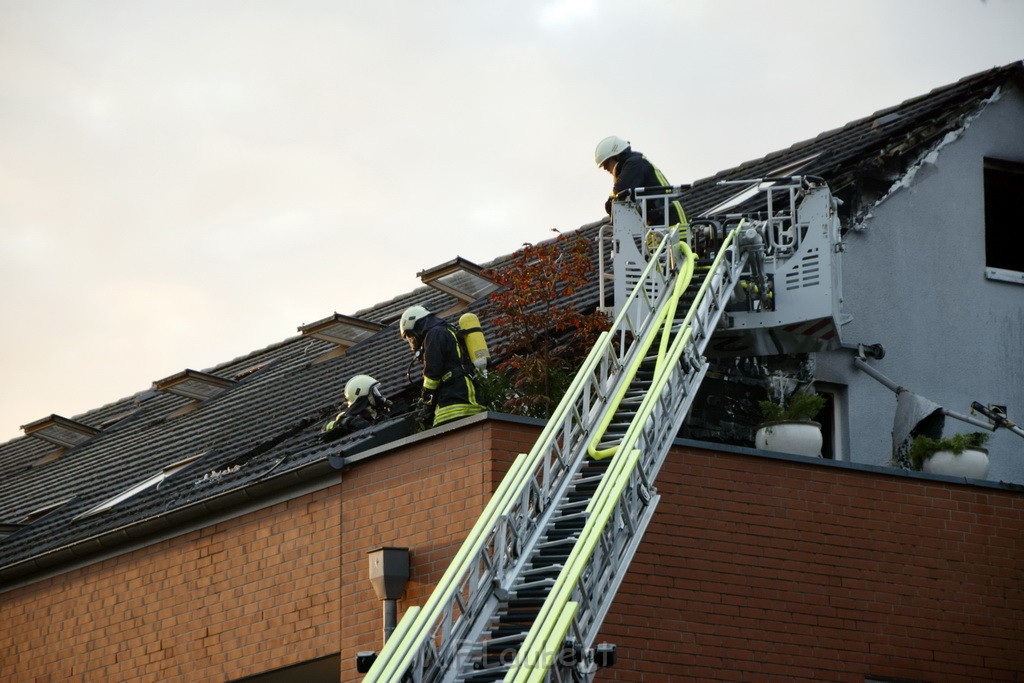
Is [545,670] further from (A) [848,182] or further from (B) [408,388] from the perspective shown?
(A) [848,182]

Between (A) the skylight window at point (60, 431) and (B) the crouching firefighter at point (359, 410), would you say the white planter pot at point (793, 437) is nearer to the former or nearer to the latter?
(B) the crouching firefighter at point (359, 410)

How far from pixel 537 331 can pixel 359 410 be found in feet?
5.91

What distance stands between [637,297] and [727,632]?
2.77 m

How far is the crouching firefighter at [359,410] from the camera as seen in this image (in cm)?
1477

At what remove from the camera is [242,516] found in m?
14.1

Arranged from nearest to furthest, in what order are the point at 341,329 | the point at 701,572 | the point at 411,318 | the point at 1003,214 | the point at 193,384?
the point at 701,572 < the point at 411,318 < the point at 1003,214 < the point at 341,329 < the point at 193,384

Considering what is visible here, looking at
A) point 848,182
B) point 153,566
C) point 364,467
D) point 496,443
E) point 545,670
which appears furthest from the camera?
point 848,182

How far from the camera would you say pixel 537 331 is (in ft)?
47.0

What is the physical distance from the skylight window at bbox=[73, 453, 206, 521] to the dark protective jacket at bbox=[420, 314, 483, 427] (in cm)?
487

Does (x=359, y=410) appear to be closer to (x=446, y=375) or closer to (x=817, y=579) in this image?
(x=446, y=375)

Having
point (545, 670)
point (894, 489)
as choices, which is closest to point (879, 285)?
point (894, 489)

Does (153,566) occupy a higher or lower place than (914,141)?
lower

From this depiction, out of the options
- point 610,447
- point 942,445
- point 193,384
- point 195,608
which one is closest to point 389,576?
point 610,447

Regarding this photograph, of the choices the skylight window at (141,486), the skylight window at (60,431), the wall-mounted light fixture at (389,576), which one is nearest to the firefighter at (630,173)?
the wall-mounted light fixture at (389,576)
